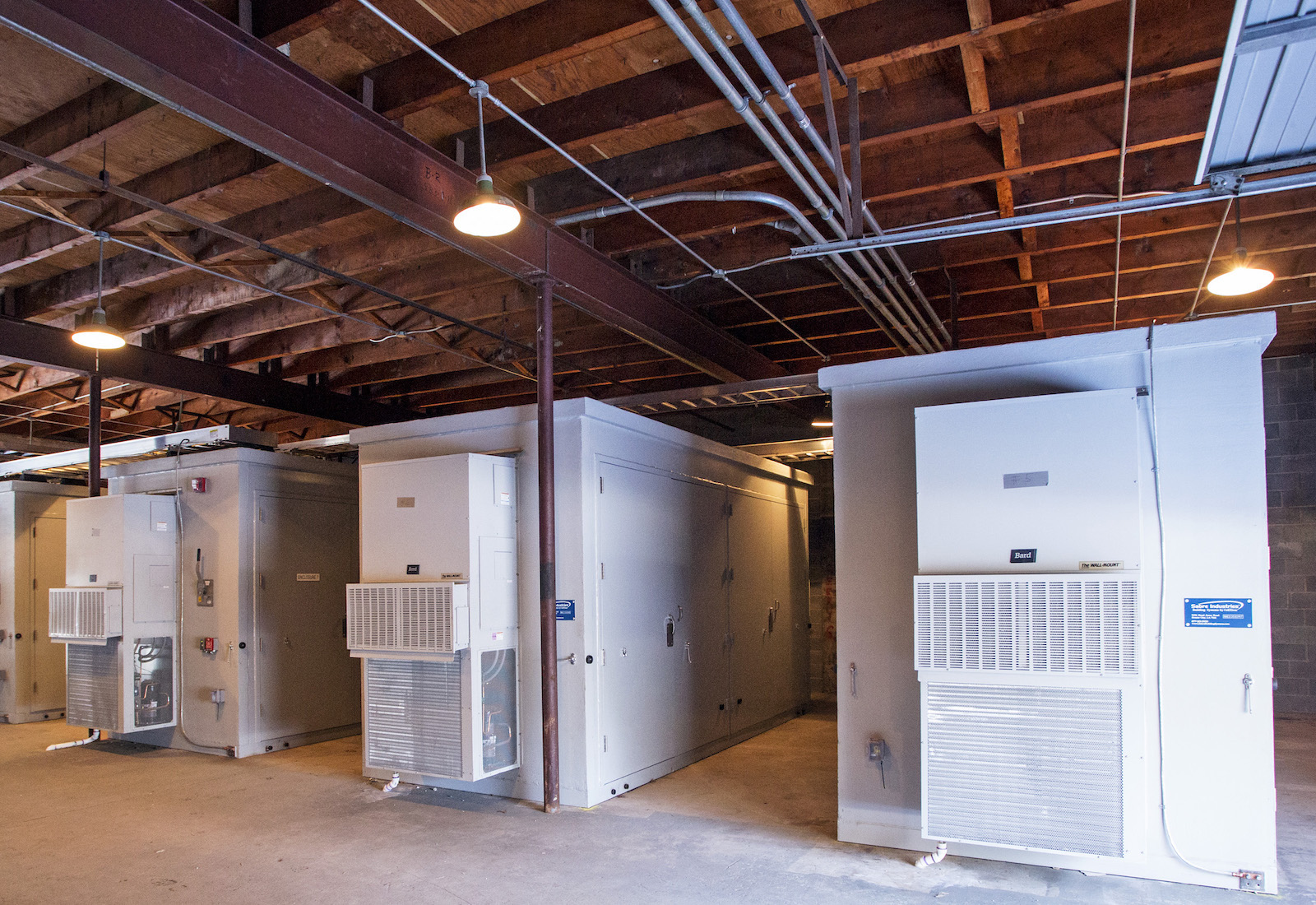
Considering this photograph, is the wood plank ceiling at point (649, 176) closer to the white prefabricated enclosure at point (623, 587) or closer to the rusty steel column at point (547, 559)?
the rusty steel column at point (547, 559)

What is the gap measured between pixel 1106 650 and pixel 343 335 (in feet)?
19.8

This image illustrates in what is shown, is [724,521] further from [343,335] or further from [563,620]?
[343,335]

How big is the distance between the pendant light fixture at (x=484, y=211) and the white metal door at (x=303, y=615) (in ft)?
13.2

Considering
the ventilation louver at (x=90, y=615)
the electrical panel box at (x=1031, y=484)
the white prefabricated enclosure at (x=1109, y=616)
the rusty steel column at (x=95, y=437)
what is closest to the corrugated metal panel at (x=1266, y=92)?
the white prefabricated enclosure at (x=1109, y=616)

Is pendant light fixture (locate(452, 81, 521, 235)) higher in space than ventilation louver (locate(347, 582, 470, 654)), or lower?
higher

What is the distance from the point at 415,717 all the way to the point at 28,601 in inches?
227

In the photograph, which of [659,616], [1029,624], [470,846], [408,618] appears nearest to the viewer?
[1029,624]

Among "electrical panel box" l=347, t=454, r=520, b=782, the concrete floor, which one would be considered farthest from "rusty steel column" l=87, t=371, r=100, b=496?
"electrical panel box" l=347, t=454, r=520, b=782

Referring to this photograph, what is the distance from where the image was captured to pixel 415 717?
5.15 metres

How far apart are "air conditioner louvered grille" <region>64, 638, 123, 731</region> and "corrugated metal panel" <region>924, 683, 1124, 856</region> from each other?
5.90m

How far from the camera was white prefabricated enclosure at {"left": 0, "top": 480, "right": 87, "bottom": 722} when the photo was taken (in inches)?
330

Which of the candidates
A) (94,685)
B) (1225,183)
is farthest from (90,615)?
(1225,183)

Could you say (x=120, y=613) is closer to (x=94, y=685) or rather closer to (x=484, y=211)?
(x=94, y=685)

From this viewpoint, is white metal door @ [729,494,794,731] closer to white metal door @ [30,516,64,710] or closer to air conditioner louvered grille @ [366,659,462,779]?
air conditioner louvered grille @ [366,659,462,779]
